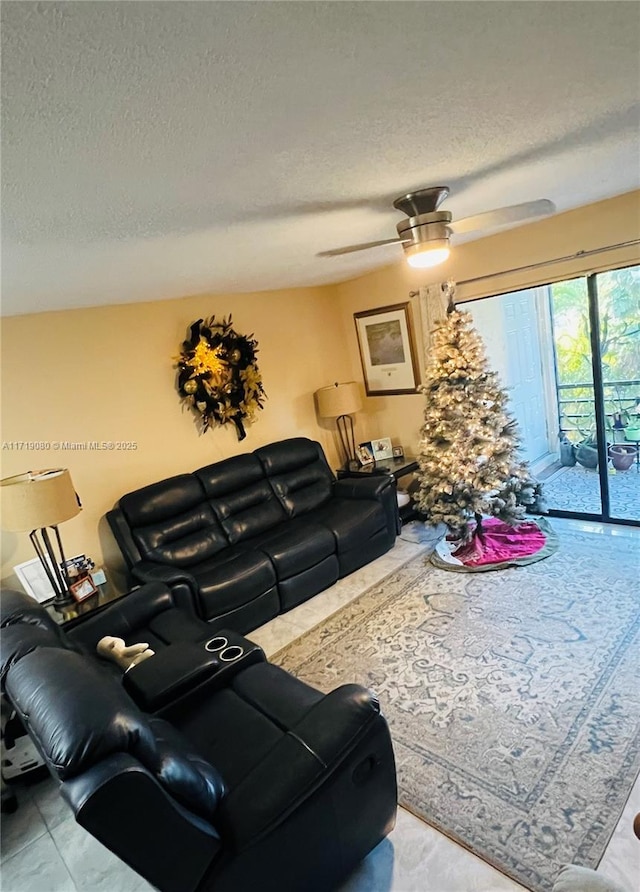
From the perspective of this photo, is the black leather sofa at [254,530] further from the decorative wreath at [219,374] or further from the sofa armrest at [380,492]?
the decorative wreath at [219,374]

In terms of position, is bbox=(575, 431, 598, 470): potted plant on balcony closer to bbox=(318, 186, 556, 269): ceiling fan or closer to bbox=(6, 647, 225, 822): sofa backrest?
bbox=(318, 186, 556, 269): ceiling fan

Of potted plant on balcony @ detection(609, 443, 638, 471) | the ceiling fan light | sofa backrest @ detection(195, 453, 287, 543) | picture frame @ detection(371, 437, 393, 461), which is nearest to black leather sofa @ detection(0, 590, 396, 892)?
sofa backrest @ detection(195, 453, 287, 543)

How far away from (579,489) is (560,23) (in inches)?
173

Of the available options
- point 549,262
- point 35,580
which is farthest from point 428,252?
point 35,580

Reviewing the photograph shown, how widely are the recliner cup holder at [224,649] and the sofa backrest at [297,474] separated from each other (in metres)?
1.78

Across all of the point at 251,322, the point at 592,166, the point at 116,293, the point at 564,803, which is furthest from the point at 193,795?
the point at 251,322

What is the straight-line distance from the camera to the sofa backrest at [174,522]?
11.5ft

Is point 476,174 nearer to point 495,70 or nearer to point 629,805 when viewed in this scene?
point 495,70

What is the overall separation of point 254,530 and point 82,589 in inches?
51.9

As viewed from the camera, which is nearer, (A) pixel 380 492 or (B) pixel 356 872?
(B) pixel 356 872

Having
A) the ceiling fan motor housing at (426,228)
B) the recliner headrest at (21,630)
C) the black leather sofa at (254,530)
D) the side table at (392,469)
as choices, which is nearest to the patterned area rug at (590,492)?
the side table at (392,469)

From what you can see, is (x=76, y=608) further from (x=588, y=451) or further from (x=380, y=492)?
(x=588, y=451)

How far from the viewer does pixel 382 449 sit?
4.98m

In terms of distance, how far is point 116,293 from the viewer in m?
3.16
